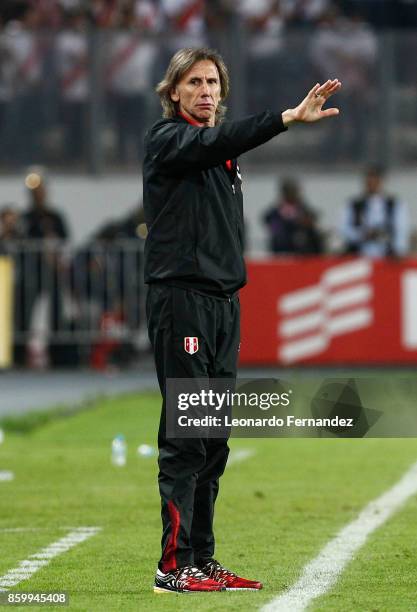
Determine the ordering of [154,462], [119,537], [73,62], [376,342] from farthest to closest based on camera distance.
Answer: [73,62], [376,342], [154,462], [119,537]

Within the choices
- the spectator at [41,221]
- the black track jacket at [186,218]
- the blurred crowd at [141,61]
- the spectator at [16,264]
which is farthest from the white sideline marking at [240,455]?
the blurred crowd at [141,61]

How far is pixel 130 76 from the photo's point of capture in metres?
25.8

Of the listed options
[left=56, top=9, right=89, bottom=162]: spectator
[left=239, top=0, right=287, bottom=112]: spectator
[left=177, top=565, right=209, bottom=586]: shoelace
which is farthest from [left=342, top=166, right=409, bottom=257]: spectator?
[left=177, top=565, right=209, bottom=586]: shoelace

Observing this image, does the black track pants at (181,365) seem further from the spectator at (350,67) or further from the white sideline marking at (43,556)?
the spectator at (350,67)

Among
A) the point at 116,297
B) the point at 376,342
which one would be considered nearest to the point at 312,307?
the point at 376,342

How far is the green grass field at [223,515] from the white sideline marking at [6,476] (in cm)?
7

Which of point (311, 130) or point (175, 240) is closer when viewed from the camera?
point (175, 240)

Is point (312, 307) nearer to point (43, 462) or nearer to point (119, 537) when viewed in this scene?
point (43, 462)

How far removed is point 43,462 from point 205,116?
20.0 ft

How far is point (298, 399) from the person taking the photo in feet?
23.3

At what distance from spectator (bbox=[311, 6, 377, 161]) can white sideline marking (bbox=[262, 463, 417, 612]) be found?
1440 centimetres

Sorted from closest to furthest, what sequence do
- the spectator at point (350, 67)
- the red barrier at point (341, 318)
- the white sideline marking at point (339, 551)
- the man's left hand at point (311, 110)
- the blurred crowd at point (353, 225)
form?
the man's left hand at point (311, 110) → the white sideline marking at point (339, 551) → the red barrier at point (341, 318) → the blurred crowd at point (353, 225) → the spectator at point (350, 67)

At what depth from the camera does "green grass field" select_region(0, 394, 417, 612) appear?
7.00 meters

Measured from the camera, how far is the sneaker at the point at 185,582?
6.90 metres
